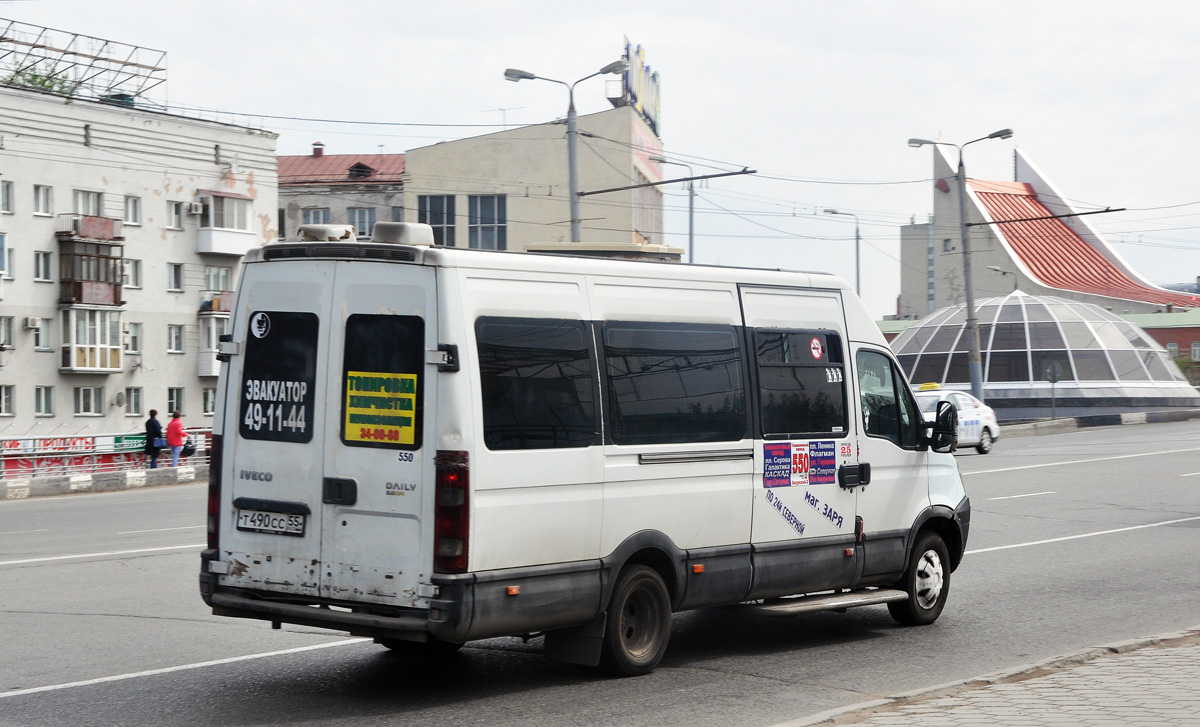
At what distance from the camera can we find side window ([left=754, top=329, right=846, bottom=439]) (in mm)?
8484

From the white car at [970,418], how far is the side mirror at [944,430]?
2275cm

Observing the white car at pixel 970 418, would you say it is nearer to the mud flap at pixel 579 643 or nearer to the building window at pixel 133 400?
the mud flap at pixel 579 643

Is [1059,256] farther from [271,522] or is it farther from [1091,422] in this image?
[271,522]

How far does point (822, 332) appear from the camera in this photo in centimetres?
898

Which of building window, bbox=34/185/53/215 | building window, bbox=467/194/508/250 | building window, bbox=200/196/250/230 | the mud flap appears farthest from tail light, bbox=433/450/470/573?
building window, bbox=467/194/508/250

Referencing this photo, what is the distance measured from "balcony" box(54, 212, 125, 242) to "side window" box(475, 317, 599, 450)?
45902 mm

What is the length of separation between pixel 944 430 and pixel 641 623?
314cm

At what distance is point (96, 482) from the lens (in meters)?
27.9

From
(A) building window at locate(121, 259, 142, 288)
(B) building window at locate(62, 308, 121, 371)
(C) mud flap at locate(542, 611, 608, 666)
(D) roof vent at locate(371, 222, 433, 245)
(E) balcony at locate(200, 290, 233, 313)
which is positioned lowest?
(C) mud flap at locate(542, 611, 608, 666)

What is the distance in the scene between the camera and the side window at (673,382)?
24.8ft

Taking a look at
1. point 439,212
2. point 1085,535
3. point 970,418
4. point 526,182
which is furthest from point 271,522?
point 439,212

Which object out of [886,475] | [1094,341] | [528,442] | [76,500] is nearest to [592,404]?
[528,442]

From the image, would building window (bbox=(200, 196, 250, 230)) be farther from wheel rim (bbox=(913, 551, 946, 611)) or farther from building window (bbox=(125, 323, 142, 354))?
wheel rim (bbox=(913, 551, 946, 611))

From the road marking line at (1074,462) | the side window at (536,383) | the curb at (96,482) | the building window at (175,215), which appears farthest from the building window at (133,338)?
the side window at (536,383)
